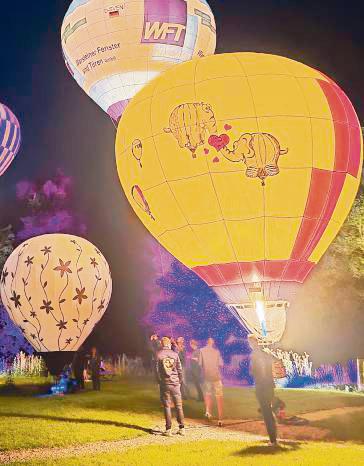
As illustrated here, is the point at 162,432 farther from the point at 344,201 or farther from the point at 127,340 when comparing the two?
the point at 127,340

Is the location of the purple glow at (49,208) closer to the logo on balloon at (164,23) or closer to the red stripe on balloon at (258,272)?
the logo on balloon at (164,23)

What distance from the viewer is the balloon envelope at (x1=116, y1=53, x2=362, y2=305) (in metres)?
8.54

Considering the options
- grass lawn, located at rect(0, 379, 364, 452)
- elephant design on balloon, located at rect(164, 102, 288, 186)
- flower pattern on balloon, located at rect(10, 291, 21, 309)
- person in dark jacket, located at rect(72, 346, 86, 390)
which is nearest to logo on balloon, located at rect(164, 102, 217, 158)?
elephant design on balloon, located at rect(164, 102, 288, 186)

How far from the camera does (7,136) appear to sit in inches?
826

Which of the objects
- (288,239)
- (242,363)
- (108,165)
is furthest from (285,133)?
(108,165)

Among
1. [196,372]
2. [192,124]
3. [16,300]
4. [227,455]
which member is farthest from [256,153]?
[16,300]

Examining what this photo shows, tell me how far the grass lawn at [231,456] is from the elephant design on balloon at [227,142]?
3.78 m

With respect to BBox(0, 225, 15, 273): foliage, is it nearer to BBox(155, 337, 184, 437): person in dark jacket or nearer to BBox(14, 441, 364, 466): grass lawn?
BBox(155, 337, 184, 437): person in dark jacket

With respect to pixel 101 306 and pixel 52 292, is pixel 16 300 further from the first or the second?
pixel 101 306

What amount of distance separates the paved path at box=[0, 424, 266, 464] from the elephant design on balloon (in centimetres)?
384

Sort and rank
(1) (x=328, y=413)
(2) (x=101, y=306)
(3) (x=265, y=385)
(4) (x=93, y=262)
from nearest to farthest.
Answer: (3) (x=265, y=385) → (1) (x=328, y=413) → (4) (x=93, y=262) → (2) (x=101, y=306)

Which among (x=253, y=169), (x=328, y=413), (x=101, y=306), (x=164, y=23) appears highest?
(x=164, y=23)

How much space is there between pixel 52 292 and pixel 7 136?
9409 mm

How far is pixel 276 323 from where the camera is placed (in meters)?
8.57
